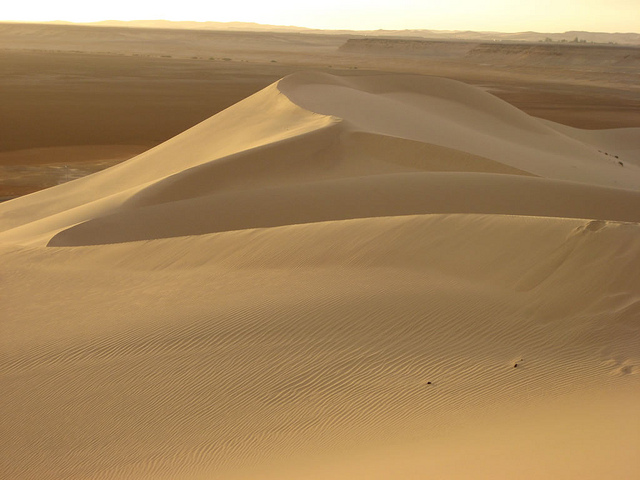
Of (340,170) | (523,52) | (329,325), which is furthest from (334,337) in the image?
(523,52)

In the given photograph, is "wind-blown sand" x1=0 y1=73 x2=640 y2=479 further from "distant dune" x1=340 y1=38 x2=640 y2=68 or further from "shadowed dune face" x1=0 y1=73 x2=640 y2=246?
"distant dune" x1=340 y1=38 x2=640 y2=68

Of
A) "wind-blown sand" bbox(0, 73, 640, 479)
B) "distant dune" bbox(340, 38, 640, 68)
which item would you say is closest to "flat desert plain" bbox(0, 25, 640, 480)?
"wind-blown sand" bbox(0, 73, 640, 479)

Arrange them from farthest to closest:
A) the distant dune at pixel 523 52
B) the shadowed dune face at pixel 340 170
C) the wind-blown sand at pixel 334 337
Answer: the distant dune at pixel 523 52 < the shadowed dune face at pixel 340 170 < the wind-blown sand at pixel 334 337

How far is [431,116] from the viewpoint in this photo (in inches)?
674

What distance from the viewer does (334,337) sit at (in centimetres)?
492

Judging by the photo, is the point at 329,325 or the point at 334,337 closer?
the point at 334,337

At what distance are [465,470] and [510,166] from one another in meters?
10.1

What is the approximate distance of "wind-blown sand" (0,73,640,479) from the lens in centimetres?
369

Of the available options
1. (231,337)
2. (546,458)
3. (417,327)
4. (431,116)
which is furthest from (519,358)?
(431,116)

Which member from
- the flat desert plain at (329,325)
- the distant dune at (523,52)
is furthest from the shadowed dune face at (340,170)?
the distant dune at (523,52)

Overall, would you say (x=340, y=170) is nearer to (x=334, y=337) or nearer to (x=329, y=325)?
(x=329, y=325)

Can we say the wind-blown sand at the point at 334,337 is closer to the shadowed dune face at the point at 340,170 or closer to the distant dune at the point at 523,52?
the shadowed dune face at the point at 340,170

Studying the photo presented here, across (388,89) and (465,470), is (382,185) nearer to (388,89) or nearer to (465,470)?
(465,470)

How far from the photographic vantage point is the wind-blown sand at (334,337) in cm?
369
